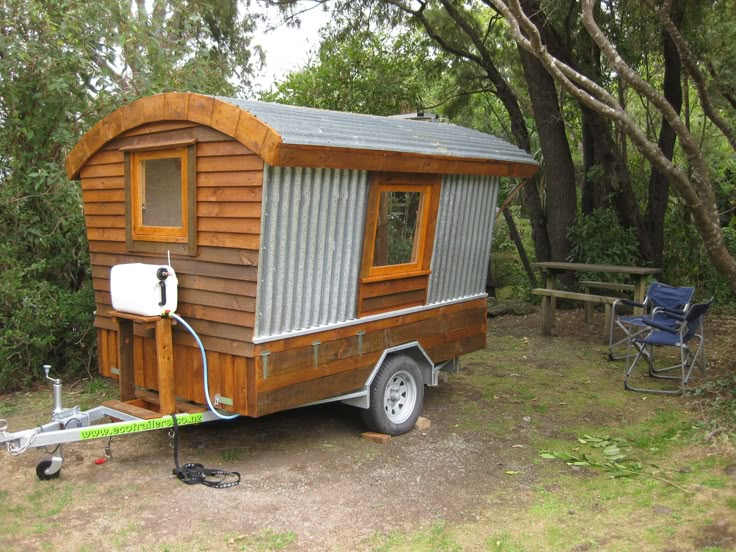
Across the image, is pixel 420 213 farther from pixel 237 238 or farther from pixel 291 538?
pixel 291 538

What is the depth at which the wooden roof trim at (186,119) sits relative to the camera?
4.55 meters

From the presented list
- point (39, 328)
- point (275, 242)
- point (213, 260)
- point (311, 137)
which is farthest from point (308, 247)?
point (39, 328)

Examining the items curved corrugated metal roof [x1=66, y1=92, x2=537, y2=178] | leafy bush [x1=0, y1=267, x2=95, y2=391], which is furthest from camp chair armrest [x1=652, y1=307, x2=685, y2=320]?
leafy bush [x1=0, y1=267, x2=95, y2=391]

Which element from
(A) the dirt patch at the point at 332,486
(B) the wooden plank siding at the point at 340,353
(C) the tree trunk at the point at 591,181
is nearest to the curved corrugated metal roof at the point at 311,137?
(B) the wooden plank siding at the point at 340,353

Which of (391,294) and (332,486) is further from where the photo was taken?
(391,294)

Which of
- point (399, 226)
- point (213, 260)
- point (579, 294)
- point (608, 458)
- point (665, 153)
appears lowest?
point (608, 458)

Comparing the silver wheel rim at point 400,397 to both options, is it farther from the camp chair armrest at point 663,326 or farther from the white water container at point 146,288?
the camp chair armrest at point 663,326

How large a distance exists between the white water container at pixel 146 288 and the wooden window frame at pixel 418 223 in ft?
4.76

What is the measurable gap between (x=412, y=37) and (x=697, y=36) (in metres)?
5.41

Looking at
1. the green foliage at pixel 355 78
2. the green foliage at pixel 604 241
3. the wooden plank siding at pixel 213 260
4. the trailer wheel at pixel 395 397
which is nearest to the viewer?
the wooden plank siding at pixel 213 260

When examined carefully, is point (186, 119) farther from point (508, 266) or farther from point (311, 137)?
point (508, 266)

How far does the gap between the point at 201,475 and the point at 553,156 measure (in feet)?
28.3

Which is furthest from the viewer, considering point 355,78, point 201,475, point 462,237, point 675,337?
point 355,78

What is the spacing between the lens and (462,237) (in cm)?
667
